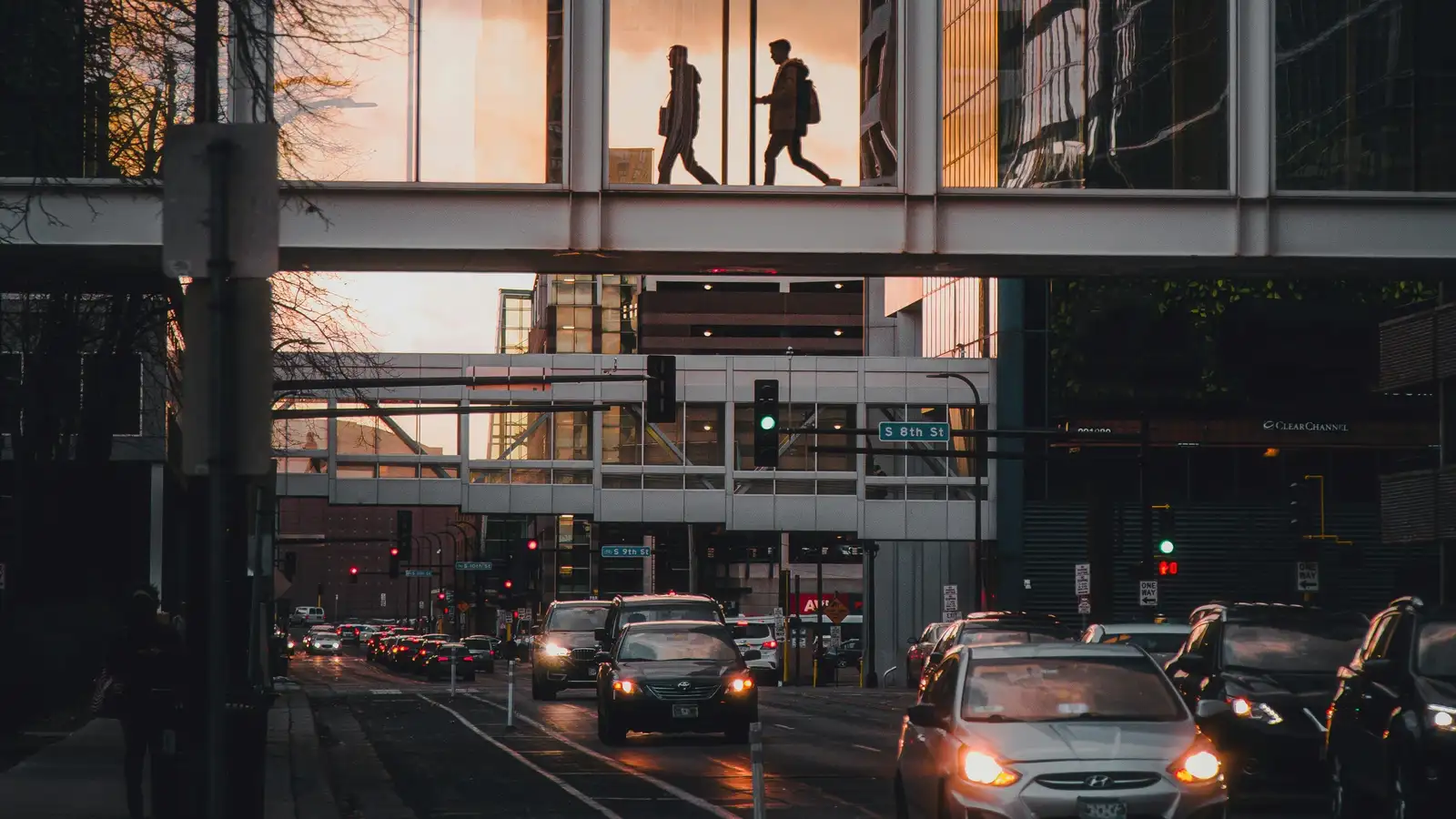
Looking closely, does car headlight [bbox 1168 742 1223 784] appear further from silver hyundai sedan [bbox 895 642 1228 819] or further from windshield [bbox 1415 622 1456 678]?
windshield [bbox 1415 622 1456 678]

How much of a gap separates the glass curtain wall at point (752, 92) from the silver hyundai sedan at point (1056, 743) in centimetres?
988

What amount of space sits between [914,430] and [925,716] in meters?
33.5

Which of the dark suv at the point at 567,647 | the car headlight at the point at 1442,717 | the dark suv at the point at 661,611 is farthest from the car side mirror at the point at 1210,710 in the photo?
the dark suv at the point at 567,647

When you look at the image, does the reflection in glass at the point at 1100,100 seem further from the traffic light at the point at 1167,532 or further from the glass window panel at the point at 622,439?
the glass window panel at the point at 622,439

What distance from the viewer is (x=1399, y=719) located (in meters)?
14.3

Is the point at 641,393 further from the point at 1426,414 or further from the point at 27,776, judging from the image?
the point at 27,776

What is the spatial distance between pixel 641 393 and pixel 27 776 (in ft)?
201

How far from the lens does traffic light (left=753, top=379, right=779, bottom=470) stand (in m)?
37.0

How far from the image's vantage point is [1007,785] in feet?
39.0

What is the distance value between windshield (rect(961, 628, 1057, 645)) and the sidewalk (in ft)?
28.7

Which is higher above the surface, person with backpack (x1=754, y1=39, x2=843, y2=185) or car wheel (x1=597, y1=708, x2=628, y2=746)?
person with backpack (x1=754, y1=39, x2=843, y2=185)

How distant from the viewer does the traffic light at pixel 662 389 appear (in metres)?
34.2

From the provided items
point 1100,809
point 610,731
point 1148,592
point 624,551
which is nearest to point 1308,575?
point 1148,592

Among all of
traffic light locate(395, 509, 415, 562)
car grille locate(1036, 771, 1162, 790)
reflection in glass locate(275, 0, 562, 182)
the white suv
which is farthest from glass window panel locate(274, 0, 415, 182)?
traffic light locate(395, 509, 415, 562)
